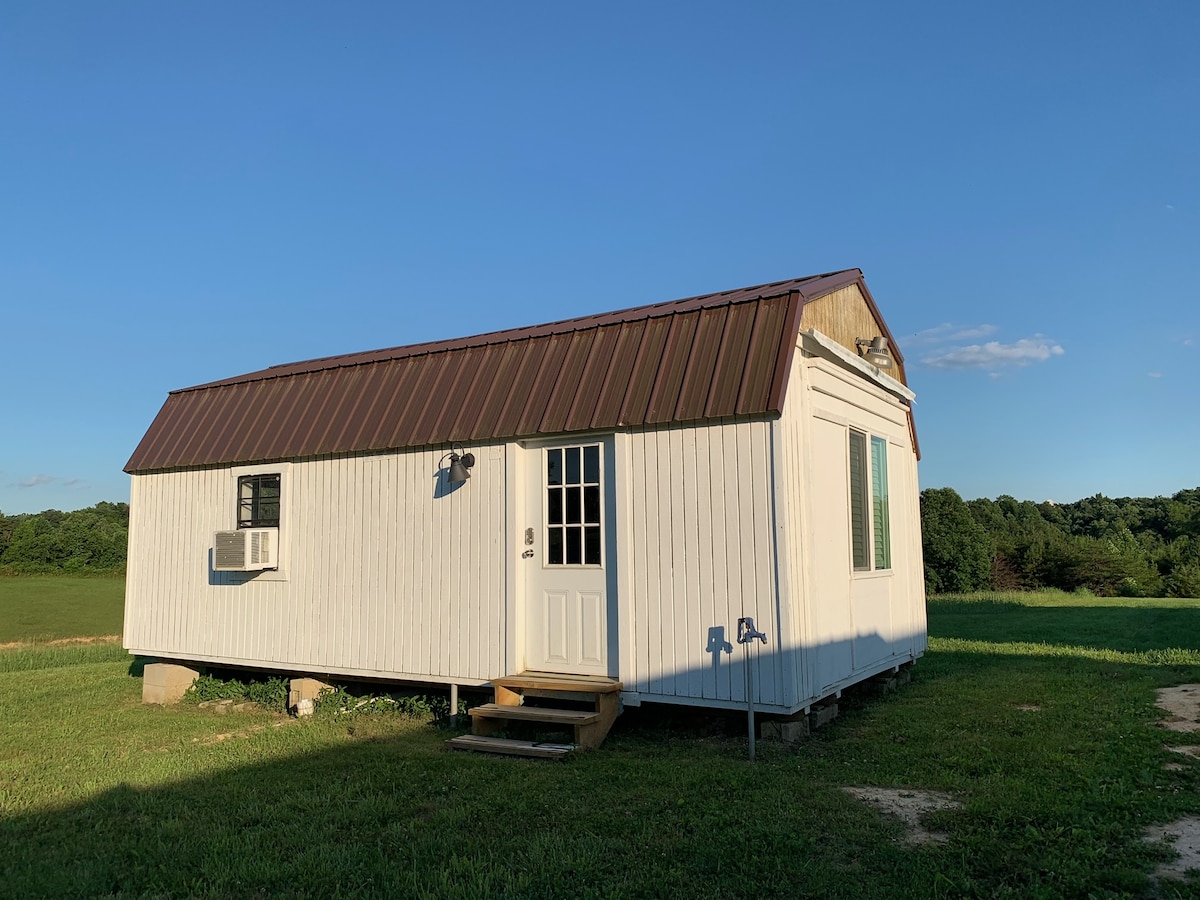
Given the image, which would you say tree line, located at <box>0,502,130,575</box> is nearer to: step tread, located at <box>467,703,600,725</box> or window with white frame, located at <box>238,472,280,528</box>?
window with white frame, located at <box>238,472,280,528</box>

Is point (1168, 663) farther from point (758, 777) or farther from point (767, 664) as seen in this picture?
point (758, 777)

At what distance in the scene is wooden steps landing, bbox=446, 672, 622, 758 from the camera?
638cm

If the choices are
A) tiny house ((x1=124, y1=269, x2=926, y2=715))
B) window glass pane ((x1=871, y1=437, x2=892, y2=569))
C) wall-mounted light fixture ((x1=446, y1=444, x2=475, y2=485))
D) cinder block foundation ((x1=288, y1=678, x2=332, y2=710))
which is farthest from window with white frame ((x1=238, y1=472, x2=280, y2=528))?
window glass pane ((x1=871, y1=437, x2=892, y2=569))

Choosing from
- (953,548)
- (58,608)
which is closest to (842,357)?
(58,608)

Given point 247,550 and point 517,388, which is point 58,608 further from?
point 517,388

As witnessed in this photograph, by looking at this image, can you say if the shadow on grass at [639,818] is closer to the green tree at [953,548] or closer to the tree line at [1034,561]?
the tree line at [1034,561]

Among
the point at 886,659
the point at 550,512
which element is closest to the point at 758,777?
the point at 550,512

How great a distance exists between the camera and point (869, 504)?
8227mm

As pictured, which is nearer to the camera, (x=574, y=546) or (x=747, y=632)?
(x=747, y=632)

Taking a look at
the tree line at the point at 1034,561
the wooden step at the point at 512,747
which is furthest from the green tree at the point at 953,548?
the wooden step at the point at 512,747

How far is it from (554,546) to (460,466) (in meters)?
1.14

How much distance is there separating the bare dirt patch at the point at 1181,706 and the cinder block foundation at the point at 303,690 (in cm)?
763

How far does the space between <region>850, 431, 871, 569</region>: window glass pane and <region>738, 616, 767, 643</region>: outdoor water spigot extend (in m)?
1.86

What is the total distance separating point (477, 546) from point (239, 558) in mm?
2790
